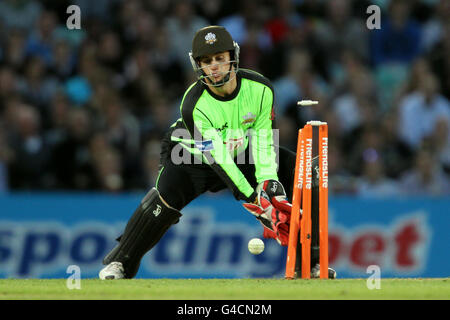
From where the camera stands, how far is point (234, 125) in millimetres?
7098

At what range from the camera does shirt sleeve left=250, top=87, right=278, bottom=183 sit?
7047 millimetres

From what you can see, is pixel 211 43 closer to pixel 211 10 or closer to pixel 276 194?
pixel 276 194

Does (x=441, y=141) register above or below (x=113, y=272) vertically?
above

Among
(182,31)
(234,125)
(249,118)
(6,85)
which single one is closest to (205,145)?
(234,125)

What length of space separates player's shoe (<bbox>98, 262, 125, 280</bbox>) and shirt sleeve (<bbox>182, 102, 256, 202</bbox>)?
1.20 m

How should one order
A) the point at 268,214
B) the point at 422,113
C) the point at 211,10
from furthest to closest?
1. the point at 211,10
2. the point at 422,113
3. the point at 268,214

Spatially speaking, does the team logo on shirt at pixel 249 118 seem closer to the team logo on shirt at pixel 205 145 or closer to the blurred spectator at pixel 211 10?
the team logo on shirt at pixel 205 145

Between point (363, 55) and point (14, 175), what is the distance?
492cm

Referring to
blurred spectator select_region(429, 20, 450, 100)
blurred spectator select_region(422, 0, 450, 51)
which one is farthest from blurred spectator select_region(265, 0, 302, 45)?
blurred spectator select_region(429, 20, 450, 100)

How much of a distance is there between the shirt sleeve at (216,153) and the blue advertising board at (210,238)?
306 centimetres

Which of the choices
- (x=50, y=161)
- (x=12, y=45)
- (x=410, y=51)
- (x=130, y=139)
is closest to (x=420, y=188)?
(x=410, y=51)

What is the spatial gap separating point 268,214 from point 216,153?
0.62 m

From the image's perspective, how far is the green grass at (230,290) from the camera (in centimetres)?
574

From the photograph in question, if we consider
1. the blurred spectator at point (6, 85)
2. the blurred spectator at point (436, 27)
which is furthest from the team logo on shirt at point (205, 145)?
the blurred spectator at point (436, 27)
